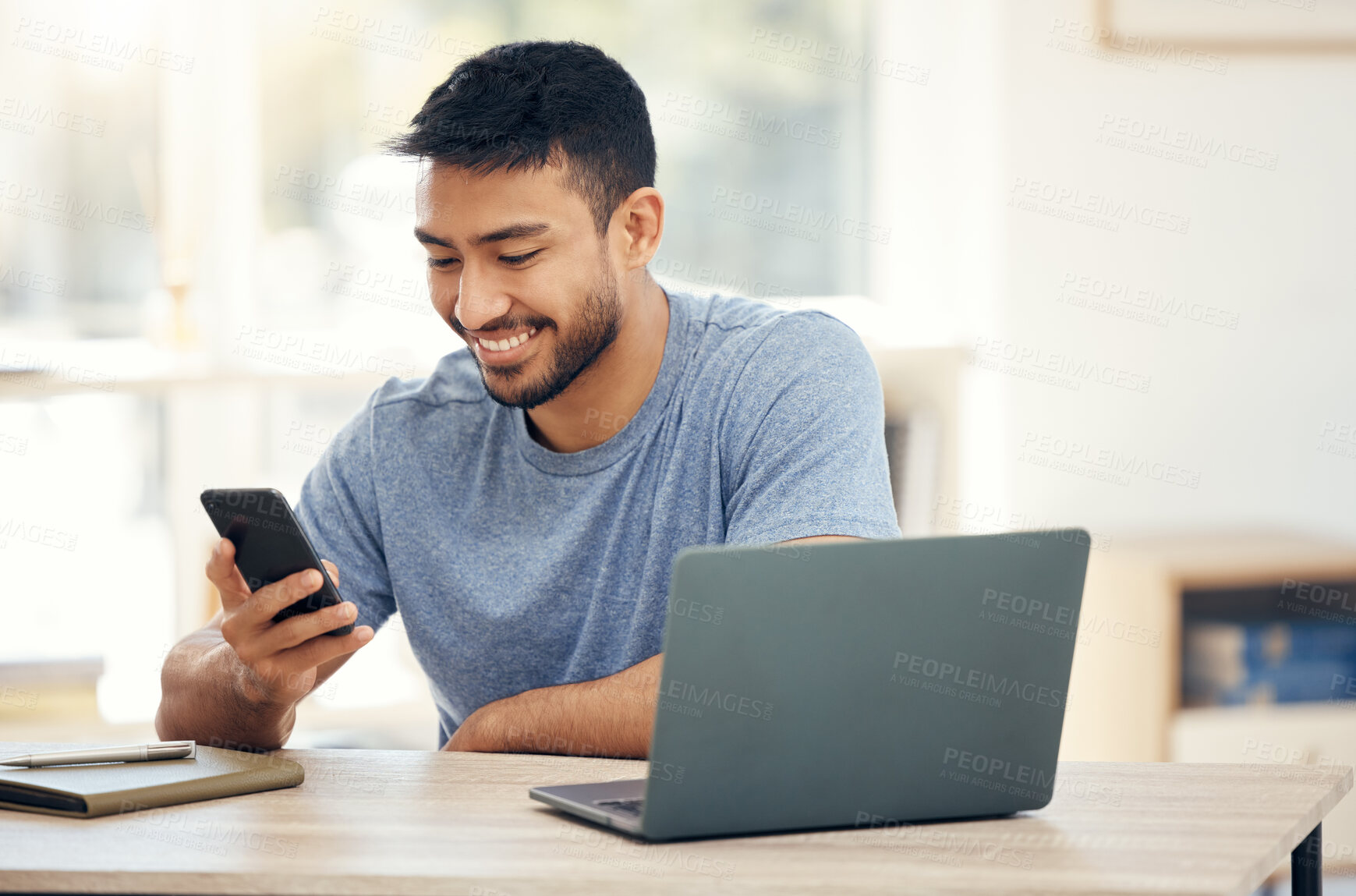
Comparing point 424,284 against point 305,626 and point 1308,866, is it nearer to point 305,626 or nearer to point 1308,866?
point 305,626

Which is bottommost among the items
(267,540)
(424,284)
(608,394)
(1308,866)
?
(1308,866)

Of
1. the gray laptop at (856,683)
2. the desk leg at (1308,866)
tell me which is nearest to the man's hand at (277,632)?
the gray laptop at (856,683)

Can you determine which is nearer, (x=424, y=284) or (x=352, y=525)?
(x=352, y=525)

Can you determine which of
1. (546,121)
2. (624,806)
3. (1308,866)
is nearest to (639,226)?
(546,121)

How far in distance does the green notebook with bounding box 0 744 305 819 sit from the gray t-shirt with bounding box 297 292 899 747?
1.31 feet

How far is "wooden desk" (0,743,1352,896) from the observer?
78 centimetres

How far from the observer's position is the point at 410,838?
87 cm

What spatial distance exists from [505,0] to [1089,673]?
189 centimetres

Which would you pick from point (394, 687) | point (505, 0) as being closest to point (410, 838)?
point (394, 687)

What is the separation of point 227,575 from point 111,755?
0.20 m

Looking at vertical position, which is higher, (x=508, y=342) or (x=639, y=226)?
(x=639, y=226)

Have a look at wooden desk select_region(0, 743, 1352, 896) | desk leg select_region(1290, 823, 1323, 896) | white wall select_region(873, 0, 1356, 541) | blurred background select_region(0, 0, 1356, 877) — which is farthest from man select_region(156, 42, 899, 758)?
white wall select_region(873, 0, 1356, 541)

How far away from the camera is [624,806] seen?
91 centimetres

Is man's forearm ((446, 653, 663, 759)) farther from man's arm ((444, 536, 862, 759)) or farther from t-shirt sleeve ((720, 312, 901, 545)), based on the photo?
t-shirt sleeve ((720, 312, 901, 545))
